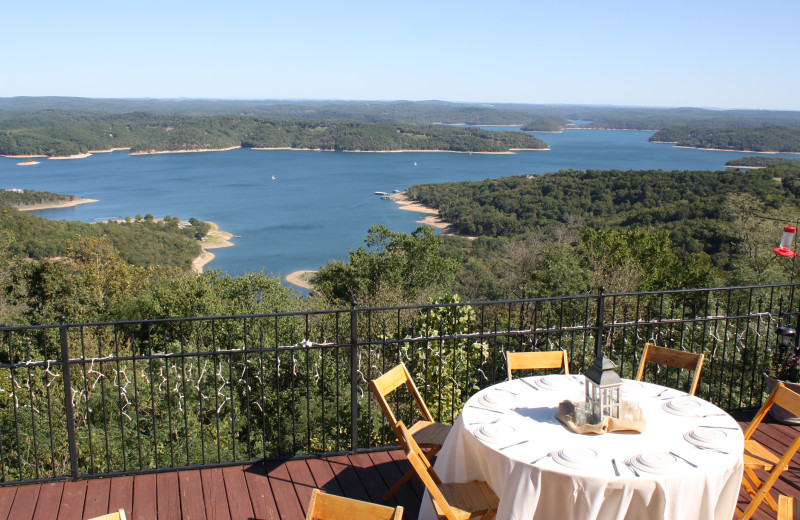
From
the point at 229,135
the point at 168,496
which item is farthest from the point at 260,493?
the point at 229,135

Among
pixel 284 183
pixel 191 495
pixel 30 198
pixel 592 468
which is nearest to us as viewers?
pixel 592 468

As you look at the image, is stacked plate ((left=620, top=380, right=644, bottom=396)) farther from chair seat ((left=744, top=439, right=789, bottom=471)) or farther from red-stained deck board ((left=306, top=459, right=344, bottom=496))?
red-stained deck board ((left=306, top=459, right=344, bottom=496))

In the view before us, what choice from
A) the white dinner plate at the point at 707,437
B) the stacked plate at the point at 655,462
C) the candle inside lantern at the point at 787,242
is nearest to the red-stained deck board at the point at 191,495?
the stacked plate at the point at 655,462

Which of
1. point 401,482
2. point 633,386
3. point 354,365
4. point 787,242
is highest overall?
point 787,242

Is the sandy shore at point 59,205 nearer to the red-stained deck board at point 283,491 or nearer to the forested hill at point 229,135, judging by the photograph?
the forested hill at point 229,135

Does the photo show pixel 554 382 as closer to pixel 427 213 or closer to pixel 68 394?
pixel 68 394

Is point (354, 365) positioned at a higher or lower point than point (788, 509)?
higher

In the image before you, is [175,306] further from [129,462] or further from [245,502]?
[245,502]

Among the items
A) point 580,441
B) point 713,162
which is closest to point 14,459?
point 580,441

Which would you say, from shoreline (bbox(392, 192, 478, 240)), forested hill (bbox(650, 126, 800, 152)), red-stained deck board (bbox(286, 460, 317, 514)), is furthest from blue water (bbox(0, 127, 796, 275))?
red-stained deck board (bbox(286, 460, 317, 514))
